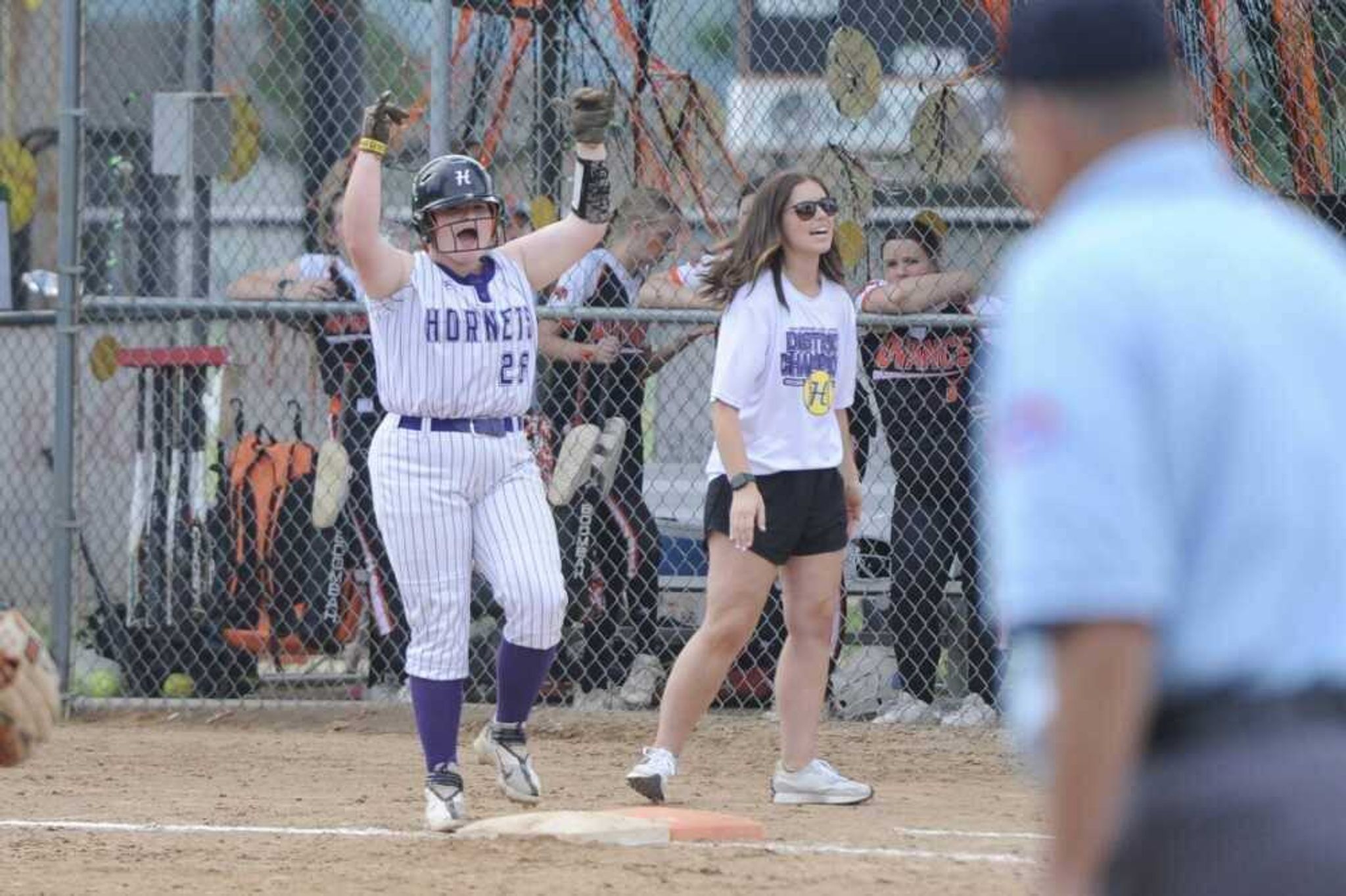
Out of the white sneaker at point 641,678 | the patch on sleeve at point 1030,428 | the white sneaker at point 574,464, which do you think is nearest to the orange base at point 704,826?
the white sneaker at point 574,464

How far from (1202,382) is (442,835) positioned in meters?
4.61

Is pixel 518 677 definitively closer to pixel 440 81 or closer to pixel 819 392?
pixel 819 392

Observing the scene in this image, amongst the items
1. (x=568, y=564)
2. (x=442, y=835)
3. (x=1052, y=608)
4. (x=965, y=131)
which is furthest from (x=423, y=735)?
(x=1052, y=608)

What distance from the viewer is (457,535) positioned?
21.3 ft

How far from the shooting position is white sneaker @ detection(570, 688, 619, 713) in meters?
9.38

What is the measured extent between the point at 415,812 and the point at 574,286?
9.61 ft

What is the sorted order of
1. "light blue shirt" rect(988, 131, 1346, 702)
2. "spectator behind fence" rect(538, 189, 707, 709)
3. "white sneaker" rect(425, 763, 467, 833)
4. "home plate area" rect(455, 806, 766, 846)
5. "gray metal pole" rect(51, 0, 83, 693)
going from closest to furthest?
"light blue shirt" rect(988, 131, 1346, 702)
"home plate area" rect(455, 806, 766, 846)
"white sneaker" rect(425, 763, 467, 833)
"spectator behind fence" rect(538, 189, 707, 709)
"gray metal pole" rect(51, 0, 83, 693)

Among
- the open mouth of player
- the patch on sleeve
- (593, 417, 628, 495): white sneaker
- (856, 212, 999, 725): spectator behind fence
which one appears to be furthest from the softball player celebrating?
the patch on sleeve

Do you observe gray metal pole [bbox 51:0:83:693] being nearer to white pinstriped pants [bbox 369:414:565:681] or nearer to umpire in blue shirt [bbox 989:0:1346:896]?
white pinstriped pants [bbox 369:414:565:681]

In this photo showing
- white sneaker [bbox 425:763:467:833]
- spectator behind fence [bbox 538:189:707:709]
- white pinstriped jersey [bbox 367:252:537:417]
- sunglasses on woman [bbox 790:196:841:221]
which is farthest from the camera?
spectator behind fence [bbox 538:189:707:709]

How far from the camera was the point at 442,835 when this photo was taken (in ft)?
20.7

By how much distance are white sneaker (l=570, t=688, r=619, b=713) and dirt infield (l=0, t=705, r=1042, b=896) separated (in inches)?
4.1

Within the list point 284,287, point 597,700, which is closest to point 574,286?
point 284,287

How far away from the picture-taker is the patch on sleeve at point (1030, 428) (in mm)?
1951
